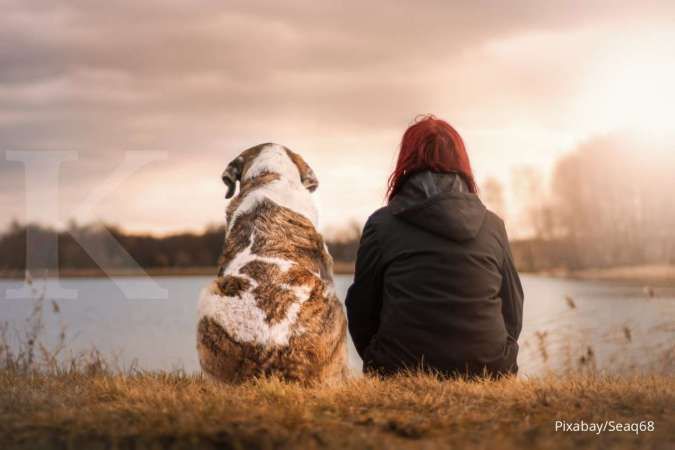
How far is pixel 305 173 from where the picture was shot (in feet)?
24.0

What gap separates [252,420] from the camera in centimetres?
473

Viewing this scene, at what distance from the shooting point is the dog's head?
7.07 metres

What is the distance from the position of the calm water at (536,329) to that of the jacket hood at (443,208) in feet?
4.02

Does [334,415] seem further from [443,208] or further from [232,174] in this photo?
[232,174]

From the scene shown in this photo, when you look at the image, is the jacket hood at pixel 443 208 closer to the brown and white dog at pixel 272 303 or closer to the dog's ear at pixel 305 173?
the brown and white dog at pixel 272 303

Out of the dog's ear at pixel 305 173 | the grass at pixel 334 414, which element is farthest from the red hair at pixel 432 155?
the grass at pixel 334 414

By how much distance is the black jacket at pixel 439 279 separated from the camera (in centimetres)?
596

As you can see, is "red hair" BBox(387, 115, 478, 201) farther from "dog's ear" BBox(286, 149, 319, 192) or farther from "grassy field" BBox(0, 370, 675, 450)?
"grassy field" BBox(0, 370, 675, 450)

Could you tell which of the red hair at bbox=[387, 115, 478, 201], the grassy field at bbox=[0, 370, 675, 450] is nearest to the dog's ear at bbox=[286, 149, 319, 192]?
the red hair at bbox=[387, 115, 478, 201]

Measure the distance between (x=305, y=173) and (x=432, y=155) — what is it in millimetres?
1559

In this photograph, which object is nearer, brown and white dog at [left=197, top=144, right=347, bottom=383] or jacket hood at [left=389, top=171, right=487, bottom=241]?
brown and white dog at [left=197, top=144, right=347, bottom=383]

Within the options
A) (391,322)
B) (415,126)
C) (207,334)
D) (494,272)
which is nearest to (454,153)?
(415,126)

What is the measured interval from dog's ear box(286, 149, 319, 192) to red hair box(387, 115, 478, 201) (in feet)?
3.64

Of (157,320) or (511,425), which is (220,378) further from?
(157,320)
